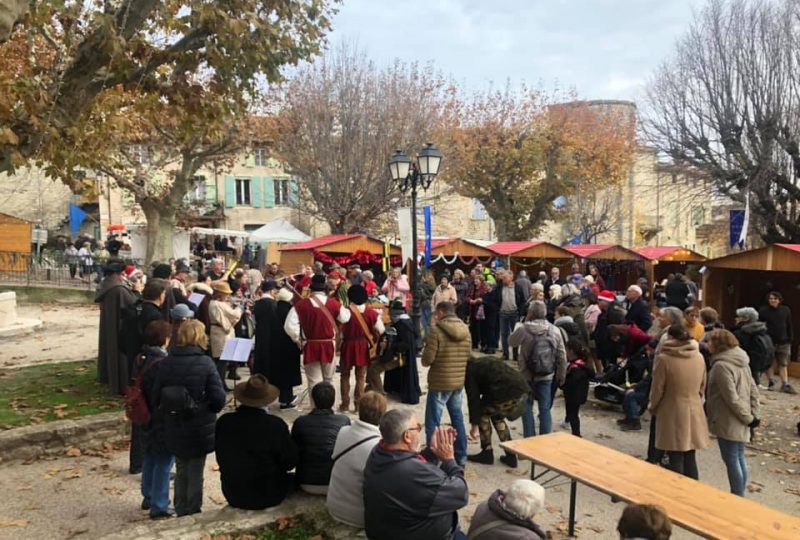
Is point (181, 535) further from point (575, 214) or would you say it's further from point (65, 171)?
point (575, 214)

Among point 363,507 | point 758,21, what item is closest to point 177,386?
point 363,507

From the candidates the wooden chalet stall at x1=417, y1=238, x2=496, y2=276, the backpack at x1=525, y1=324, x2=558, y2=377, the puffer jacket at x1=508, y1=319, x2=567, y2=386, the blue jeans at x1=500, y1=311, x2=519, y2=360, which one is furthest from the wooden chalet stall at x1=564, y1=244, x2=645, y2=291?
the backpack at x1=525, y1=324, x2=558, y2=377

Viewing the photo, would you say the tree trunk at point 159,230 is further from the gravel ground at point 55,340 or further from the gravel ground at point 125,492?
the gravel ground at point 125,492

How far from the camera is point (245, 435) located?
398 cm

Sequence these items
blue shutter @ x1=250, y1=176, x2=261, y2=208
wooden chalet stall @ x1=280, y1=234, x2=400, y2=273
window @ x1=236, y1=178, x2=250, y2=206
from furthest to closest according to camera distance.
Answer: window @ x1=236, y1=178, x2=250, y2=206, blue shutter @ x1=250, y1=176, x2=261, y2=208, wooden chalet stall @ x1=280, y1=234, x2=400, y2=273

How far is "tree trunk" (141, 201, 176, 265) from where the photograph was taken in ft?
76.3

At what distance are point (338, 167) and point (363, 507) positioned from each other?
20143 millimetres

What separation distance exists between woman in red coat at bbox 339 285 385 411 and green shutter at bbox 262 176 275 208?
1286 inches

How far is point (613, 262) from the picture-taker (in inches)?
830

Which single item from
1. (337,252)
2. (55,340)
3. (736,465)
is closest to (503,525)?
(736,465)

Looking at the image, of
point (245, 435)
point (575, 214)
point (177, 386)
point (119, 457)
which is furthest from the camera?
point (575, 214)

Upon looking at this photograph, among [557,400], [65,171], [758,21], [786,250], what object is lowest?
[557,400]

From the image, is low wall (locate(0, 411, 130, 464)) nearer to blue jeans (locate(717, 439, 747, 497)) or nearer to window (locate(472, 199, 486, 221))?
blue jeans (locate(717, 439, 747, 497))

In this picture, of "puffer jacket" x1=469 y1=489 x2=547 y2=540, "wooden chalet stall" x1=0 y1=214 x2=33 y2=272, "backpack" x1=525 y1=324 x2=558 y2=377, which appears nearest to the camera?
"puffer jacket" x1=469 y1=489 x2=547 y2=540
